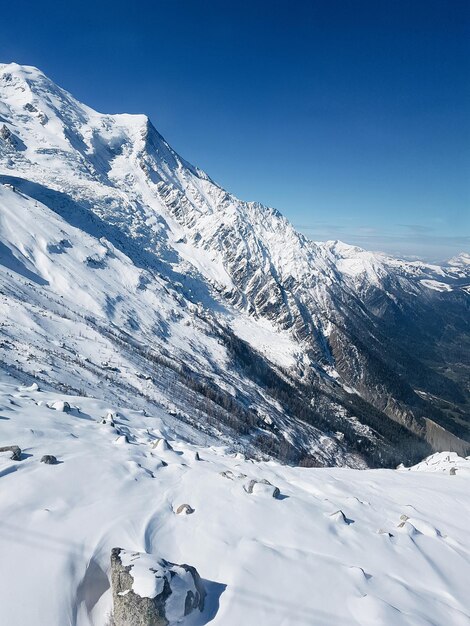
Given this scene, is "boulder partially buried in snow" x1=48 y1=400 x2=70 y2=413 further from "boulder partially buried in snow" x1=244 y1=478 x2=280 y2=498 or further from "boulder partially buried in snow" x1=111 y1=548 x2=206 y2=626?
"boulder partially buried in snow" x1=111 y1=548 x2=206 y2=626

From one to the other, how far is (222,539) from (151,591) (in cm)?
407

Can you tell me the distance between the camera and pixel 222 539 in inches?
468

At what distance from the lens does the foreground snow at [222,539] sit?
8836 millimetres

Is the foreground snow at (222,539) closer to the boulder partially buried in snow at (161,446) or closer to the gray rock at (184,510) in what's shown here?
the gray rock at (184,510)

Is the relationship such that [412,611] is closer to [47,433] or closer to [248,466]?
[248,466]

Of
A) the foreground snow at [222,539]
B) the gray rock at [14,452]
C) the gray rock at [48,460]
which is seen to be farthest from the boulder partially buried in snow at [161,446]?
the gray rock at [14,452]

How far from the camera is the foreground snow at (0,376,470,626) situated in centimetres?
884

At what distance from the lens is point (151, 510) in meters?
13.1

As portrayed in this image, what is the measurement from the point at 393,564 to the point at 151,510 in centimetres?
927

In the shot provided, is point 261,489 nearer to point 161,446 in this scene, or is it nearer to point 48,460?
point 161,446

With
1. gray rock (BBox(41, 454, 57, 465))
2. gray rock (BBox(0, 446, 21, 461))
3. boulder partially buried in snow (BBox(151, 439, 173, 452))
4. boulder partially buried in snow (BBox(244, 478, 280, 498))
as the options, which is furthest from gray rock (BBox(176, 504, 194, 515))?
boulder partially buried in snow (BBox(151, 439, 173, 452))

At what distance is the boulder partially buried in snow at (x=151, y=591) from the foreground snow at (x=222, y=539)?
1.64ft

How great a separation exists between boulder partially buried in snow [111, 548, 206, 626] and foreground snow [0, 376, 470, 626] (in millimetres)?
500

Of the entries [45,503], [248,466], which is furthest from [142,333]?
[45,503]
